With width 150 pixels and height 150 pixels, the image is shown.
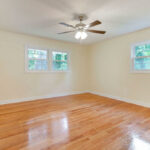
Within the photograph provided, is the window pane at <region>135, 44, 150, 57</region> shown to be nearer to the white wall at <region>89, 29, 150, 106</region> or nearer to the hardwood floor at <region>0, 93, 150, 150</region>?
the white wall at <region>89, 29, 150, 106</region>

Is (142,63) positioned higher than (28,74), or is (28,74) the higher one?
(142,63)

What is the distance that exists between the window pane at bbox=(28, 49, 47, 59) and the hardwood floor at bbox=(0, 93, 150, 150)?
6.89ft

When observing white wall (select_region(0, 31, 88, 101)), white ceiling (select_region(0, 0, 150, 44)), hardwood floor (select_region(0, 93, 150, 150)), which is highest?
white ceiling (select_region(0, 0, 150, 44))

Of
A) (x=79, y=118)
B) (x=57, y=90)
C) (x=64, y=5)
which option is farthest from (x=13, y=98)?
(x=64, y=5)

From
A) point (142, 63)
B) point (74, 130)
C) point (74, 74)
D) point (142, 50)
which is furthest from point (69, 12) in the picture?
point (74, 74)

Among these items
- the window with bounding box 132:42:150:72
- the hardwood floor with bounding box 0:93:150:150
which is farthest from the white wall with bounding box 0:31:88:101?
the window with bounding box 132:42:150:72

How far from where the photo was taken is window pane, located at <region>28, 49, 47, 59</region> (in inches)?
161

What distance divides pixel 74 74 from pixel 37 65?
1799 mm

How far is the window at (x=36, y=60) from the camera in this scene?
406 cm

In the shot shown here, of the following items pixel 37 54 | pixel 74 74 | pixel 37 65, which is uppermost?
pixel 37 54

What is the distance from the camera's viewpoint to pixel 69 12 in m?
2.36

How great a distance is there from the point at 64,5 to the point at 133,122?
2.91m

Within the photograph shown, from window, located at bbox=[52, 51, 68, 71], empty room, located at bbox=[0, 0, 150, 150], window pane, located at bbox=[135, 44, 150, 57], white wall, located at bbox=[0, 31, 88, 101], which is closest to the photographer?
empty room, located at bbox=[0, 0, 150, 150]

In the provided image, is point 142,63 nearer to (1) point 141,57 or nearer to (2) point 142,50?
(1) point 141,57
